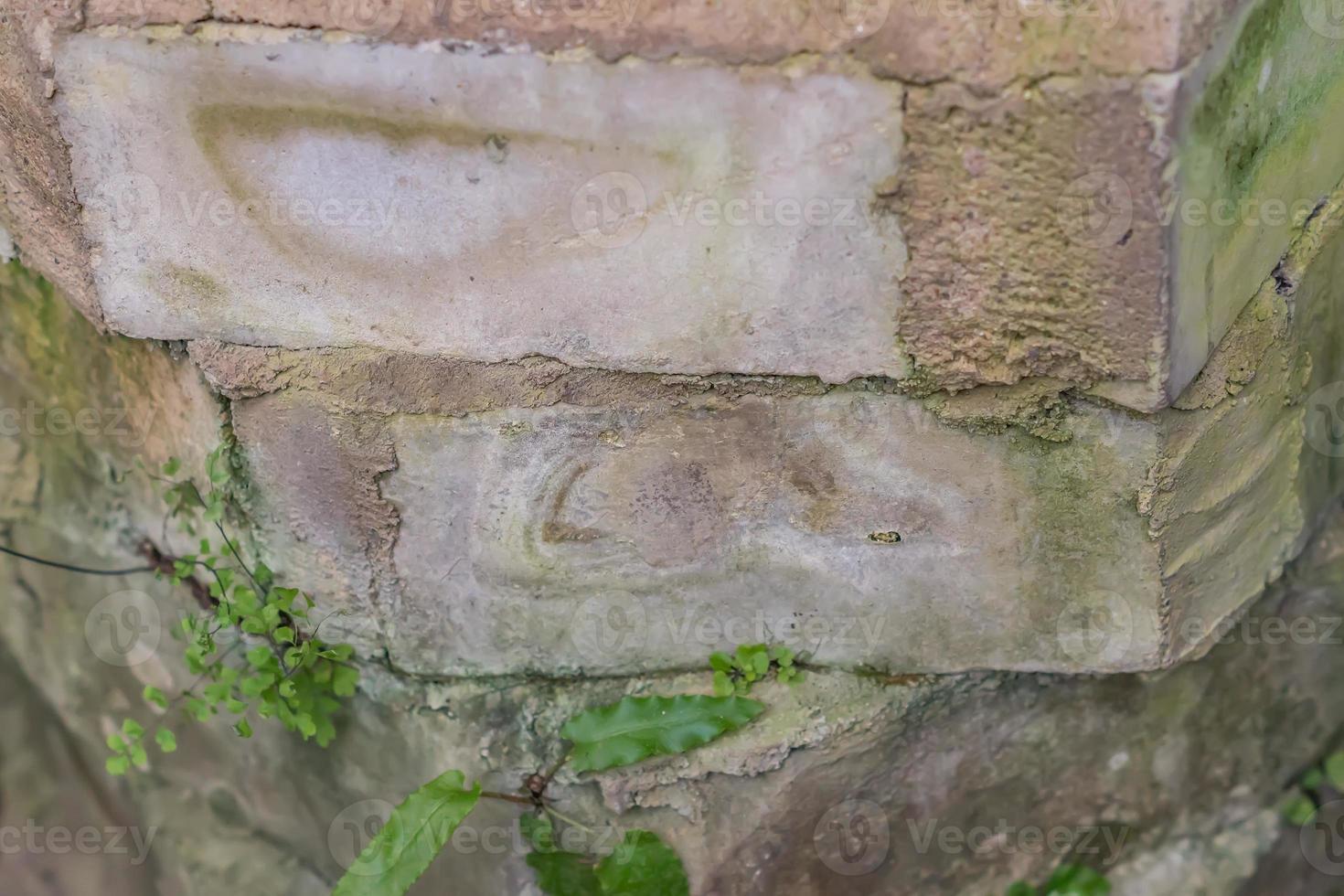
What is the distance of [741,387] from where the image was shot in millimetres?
1723

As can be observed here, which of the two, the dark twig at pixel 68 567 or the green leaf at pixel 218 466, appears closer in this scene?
the green leaf at pixel 218 466

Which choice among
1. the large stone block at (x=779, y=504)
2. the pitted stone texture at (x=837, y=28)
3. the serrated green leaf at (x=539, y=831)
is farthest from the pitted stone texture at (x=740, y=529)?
the pitted stone texture at (x=837, y=28)

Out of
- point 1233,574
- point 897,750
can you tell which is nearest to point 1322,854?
point 1233,574

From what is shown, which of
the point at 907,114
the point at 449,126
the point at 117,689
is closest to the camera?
the point at 907,114

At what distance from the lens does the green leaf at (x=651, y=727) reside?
1.93 meters

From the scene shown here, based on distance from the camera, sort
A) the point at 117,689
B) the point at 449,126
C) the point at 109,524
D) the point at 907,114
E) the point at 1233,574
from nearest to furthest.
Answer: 1. the point at 907,114
2. the point at 449,126
3. the point at 1233,574
4. the point at 109,524
5. the point at 117,689

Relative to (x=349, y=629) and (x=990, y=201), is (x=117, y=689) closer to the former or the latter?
(x=349, y=629)

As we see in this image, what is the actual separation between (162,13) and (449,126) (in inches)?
14.9

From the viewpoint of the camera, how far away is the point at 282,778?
2311 mm

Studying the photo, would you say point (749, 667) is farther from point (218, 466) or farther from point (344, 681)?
point (218, 466)

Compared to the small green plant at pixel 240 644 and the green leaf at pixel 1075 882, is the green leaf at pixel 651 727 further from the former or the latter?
the green leaf at pixel 1075 882

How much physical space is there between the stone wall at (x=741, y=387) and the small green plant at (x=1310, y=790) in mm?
27

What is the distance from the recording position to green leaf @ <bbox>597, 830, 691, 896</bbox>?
1949 millimetres

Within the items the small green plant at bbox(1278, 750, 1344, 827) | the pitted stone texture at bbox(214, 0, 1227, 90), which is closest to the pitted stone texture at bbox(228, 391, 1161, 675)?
the pitted stone texture at bbox(214, 0, 1227, 90)
